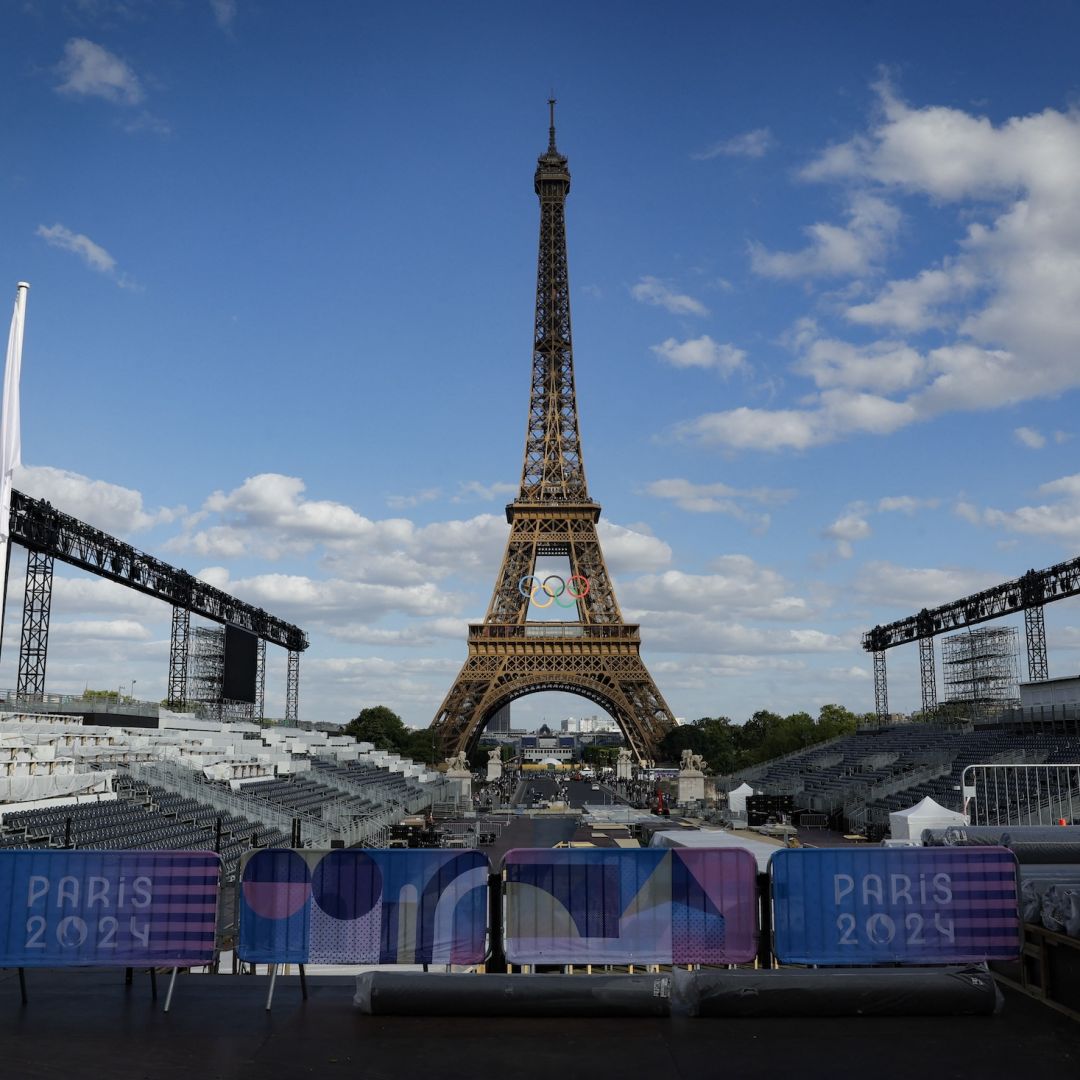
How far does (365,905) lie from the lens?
8156 millimetres

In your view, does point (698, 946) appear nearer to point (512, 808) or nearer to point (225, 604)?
point (512, 808)

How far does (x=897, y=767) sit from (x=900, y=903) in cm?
4142

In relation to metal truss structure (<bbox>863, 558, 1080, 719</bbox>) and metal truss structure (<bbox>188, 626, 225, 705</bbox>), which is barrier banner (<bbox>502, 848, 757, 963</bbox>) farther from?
metal truss structure (<bbox>188, 626, 225, 705</bbox>)

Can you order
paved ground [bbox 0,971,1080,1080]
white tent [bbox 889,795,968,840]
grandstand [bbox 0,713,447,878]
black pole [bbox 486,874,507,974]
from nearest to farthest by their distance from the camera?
paved ground [bbox 0,971,1080,1080] < black pole [bbox 486,874,507,974] < white tent [bbox 889,795,968,840] < grandstand [bbox 0,713,447,878]

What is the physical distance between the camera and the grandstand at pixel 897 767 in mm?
38259

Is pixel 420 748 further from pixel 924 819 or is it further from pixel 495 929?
pixel 495 929

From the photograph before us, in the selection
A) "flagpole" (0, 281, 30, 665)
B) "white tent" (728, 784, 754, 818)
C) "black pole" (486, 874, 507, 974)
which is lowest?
"white tent" (728, 784, 754, 818)

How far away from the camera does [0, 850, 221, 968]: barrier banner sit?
7.92 m

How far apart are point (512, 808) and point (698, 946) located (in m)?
56.6

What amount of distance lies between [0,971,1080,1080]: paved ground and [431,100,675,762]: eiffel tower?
223ft

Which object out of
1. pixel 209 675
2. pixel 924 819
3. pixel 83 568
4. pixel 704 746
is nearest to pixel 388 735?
pixel 209 675

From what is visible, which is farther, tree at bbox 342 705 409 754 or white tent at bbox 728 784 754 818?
tree at bbox 342 705 409 754

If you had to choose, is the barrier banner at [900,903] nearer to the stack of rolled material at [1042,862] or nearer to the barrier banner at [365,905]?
the stack of rolled material at [1042,862]

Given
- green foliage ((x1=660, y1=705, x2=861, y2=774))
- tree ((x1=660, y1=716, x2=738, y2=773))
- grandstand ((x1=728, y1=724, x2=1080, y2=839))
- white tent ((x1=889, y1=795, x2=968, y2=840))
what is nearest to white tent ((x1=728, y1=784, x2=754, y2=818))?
grandstand ((x1=728, y1=724, x2=1080, y2=839))
